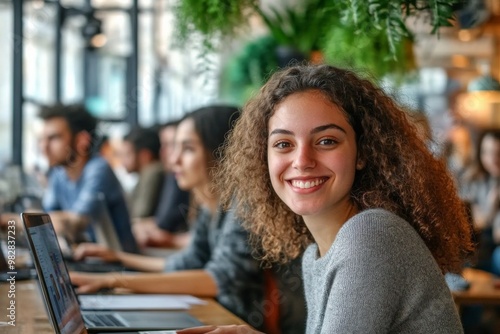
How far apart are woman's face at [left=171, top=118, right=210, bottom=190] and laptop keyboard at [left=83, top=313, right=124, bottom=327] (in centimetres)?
110

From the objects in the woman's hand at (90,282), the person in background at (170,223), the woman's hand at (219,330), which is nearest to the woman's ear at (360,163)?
the woman's hand at (219,330)

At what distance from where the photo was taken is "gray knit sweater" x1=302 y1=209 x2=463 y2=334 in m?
1.61

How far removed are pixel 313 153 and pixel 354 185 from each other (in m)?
0.14

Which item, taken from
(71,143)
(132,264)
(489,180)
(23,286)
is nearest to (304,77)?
(23,286)

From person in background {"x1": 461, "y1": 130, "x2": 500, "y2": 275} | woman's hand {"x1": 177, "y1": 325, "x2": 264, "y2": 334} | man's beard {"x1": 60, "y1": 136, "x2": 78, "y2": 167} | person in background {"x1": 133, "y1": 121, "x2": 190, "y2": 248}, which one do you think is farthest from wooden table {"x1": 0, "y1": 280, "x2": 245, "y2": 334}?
person in background {"x1": 461, "y1": 130, "x2": 500, "y2": 275}

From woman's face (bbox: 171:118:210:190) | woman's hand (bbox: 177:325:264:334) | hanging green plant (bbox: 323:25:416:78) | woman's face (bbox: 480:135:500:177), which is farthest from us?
woman's face (bbox: 480:135:500:177)

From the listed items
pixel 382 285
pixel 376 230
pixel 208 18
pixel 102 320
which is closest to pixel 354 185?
pixel 376 230

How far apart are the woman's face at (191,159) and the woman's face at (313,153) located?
1568mm

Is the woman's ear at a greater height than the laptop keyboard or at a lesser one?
greater

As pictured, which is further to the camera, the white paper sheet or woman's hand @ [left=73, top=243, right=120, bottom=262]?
woman's hand @ [left=73, top=243, right=120, bottom=262]

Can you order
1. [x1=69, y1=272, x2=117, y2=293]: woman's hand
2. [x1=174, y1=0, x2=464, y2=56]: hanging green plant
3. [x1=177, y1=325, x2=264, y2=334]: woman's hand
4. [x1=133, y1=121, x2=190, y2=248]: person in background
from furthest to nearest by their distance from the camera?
[x1=133, y1=121, x2=190, y2=248]: person in background < [x1=69, y1=272, x2=117, y2=293]: woman's hand < [x1=174, y1=0, x2=464, y2=56]: hanging green plant < [x1=177, y1=325, x2=264, y2=334]: woman's hand

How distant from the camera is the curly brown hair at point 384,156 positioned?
6.34 ft

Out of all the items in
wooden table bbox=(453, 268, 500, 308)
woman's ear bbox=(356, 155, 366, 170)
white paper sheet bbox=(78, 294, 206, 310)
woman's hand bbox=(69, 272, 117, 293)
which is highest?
woman's ear bbox=(356, 155, 366, 170)

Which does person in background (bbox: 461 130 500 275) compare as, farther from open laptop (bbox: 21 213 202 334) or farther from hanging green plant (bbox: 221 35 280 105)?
open laptop (bbox: 21 213 202 334)
